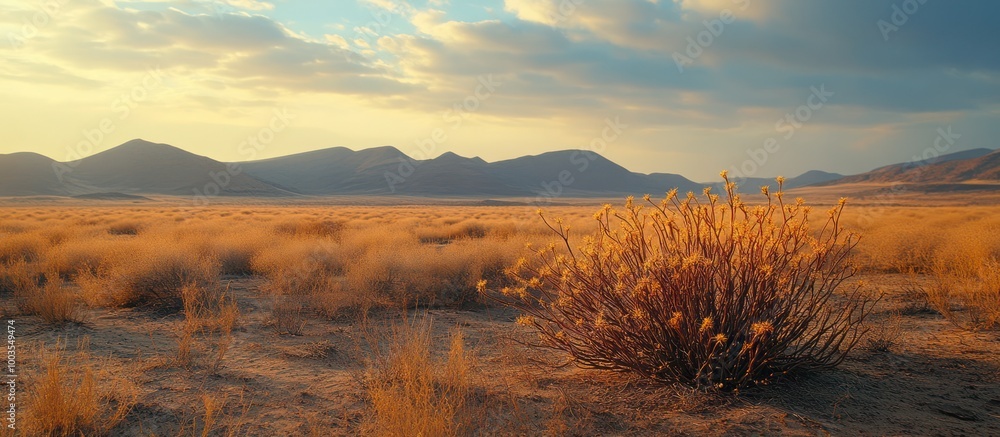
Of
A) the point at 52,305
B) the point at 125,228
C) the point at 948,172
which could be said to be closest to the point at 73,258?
the point at 52,305

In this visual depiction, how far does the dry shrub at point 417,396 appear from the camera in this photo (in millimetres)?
3002

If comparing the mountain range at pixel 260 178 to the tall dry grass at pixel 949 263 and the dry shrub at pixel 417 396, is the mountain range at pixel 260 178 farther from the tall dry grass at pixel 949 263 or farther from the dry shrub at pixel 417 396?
the tall dry grass at pixel 949 263

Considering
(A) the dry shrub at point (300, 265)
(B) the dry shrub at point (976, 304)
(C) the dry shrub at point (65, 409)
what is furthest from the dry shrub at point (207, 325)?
(B) the dry shrub at point (976, 304)

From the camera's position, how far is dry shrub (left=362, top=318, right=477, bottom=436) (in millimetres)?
3002

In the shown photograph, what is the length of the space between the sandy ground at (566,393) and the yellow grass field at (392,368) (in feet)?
0.06

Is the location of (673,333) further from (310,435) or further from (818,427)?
(310,435)

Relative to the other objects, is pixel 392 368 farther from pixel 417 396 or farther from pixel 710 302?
pixel 710 302

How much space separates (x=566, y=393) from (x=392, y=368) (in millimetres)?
1355

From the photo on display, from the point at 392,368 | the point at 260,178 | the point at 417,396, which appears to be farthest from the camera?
the point at 260,178

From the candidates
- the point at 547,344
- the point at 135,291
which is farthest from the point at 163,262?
the point at 547,344

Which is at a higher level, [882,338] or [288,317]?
[882,338]

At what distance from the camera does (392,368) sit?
4.11 metres

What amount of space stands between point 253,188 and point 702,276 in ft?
408

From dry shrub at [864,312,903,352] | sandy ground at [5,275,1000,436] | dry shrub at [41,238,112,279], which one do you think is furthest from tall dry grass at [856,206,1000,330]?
dry shrub at [41,238,112,279]
